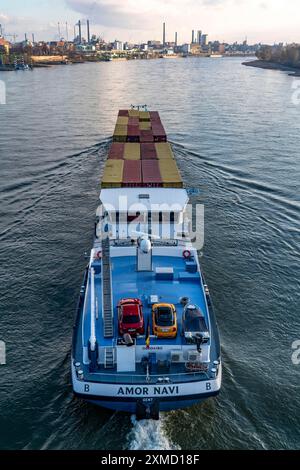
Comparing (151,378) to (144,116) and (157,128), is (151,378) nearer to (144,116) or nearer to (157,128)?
(157,128)

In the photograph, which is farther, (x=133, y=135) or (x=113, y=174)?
(x=133, y=135)

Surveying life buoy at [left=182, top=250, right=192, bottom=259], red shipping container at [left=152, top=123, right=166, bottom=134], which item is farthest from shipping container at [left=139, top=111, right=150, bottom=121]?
life buoy at [left=182, top=250, right=192, bottom=259]

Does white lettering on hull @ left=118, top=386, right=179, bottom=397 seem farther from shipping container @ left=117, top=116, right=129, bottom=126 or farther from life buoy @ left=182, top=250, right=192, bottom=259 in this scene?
shipping container @ left=117, top=116, right=129, bottom=126

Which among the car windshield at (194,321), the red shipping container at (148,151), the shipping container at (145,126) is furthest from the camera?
the shipping container at (145,126)

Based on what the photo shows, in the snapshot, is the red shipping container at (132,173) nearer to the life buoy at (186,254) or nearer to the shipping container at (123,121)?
the life buoy at (186,254)

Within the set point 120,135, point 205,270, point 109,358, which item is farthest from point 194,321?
point 120,135

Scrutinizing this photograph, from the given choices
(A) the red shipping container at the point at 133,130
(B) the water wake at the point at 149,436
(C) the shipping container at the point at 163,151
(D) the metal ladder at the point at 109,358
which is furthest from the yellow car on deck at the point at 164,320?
(A) the red shipping container at the point at 133,130
